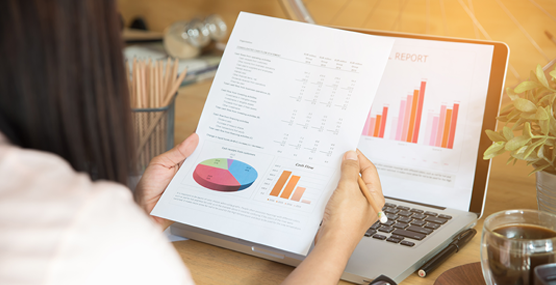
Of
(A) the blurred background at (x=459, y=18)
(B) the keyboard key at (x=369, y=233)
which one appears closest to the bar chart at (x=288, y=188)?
(B) the keyboard key at (x=369, y=233)

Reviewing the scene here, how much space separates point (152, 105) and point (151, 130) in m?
0.05

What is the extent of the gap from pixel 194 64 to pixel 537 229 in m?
1.17

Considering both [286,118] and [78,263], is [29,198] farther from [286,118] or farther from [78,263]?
[286,118]

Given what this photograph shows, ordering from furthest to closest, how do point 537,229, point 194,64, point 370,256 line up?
1. point 194,64
2. point 370,256
3. point 537,229

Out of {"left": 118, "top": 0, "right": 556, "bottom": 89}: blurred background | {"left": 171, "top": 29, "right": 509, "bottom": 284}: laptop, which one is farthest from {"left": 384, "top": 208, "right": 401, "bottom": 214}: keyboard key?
{"left": 118, "top": 0, "right": 556, "bottom": 89}: blurred background

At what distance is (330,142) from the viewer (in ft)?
1.95

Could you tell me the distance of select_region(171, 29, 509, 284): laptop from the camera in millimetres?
686

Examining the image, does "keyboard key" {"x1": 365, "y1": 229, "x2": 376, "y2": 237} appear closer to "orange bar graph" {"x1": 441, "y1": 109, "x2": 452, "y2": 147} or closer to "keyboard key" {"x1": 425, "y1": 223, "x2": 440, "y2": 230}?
"keyboard key" {"x1": 425, "y1": 223, "x2": 440, "y2": 230}

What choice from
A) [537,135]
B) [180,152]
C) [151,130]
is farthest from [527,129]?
[151,130]

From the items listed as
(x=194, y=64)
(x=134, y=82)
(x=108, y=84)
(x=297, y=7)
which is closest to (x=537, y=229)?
(x=108, y=84)

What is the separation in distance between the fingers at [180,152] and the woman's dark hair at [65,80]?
0.86 feet

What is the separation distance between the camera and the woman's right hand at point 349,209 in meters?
0.52

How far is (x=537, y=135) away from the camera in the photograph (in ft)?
1.83

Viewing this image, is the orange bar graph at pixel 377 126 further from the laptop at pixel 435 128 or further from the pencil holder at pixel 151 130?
the pencil holder at pixel 151 130
